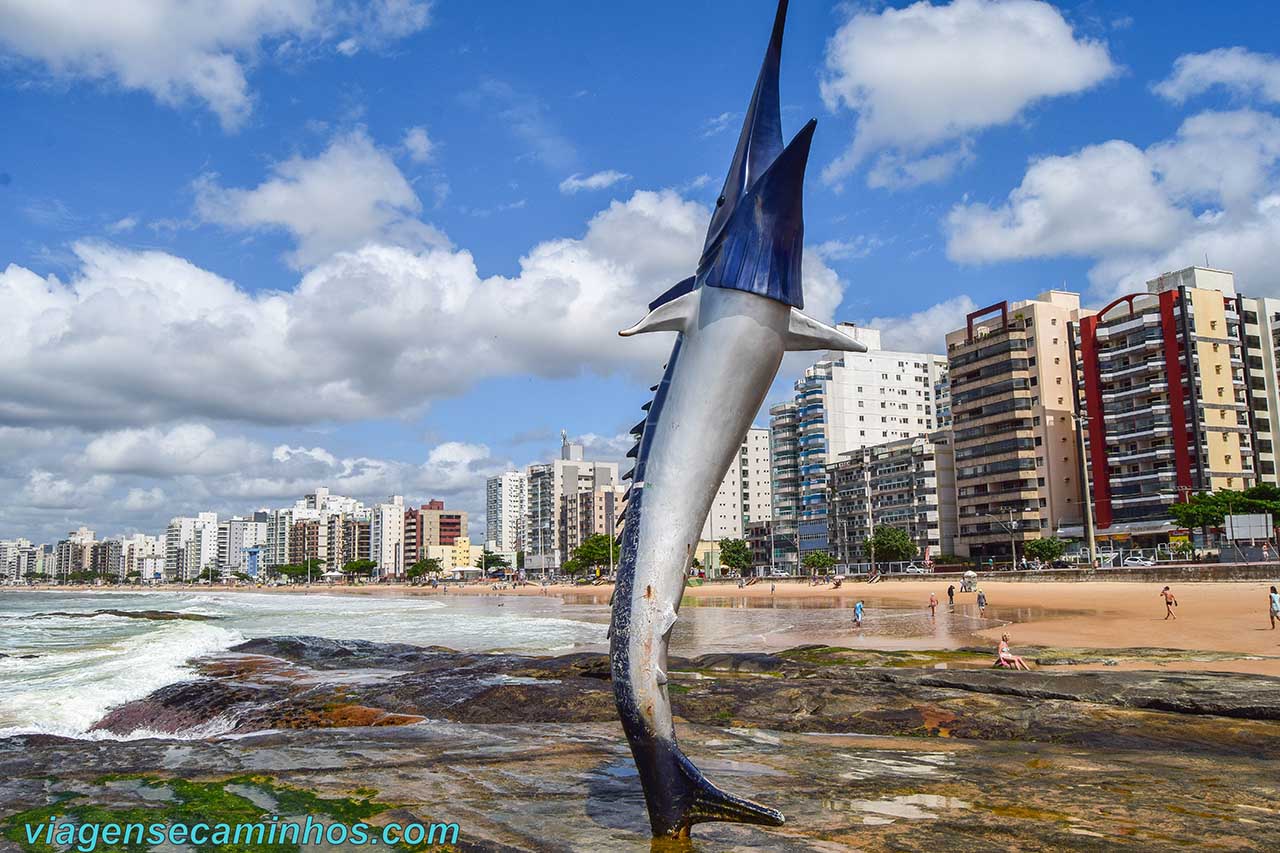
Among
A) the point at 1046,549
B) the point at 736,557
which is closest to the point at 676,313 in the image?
the point at 1046,549

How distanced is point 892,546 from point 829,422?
112 ft

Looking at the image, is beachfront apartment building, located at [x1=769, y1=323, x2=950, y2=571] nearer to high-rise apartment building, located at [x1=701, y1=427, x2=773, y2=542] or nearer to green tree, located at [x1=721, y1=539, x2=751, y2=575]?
green tree, located at [x1=721, y1=539, x2=751, y2=575]

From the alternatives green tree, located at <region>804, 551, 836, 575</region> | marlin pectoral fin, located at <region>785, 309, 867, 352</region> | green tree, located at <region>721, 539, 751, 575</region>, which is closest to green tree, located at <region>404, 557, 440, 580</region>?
green tree, located at <region>721, 539, 751, 575</region>

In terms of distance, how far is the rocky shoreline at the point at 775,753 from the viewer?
8.42 m

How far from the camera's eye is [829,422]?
440ft

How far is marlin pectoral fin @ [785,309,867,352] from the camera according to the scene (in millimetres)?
6957

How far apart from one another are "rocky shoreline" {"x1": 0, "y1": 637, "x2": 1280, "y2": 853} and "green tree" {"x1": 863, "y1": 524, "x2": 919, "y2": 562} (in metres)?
86.1

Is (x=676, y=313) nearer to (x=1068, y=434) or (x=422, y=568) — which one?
(x=1068, y=434)

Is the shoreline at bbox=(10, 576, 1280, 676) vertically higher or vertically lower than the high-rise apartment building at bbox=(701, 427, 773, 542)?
lower

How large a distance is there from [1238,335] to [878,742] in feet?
307

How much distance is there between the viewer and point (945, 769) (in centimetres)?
1092

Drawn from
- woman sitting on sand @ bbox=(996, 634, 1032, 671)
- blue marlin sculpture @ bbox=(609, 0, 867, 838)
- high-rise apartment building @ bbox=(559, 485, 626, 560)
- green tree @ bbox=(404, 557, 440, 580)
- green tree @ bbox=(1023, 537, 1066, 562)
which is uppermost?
high-rise apartment building @ bbox=(559, 485, 626, 560)

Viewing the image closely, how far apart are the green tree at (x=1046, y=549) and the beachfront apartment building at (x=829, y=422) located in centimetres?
4492

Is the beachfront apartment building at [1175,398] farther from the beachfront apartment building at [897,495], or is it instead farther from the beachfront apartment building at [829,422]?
the beachfront apartment building at [829,422]
